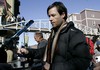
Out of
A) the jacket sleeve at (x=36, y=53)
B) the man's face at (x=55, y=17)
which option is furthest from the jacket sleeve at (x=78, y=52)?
the jacket sleeve at (x=36, y=53)

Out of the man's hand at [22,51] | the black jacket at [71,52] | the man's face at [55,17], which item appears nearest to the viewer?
the black jacket at [71,52]

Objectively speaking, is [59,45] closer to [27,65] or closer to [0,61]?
[0,61]

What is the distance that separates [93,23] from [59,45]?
7257cm

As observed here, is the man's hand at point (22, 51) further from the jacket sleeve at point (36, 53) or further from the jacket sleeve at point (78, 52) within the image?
the jacket sleeve at point (78, 52)

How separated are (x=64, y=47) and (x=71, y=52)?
7cm

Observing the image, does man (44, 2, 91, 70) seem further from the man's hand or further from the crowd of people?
the man's hand

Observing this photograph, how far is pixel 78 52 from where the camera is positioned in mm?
1950

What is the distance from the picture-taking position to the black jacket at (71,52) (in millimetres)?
1925

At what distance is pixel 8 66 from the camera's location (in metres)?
3.51

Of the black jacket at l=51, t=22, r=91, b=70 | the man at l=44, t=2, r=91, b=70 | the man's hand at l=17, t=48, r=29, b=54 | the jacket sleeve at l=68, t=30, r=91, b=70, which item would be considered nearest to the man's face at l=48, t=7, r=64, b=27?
the man at l=44, t=2, r=91, b=70

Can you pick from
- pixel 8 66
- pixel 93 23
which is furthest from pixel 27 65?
pixel 93 23

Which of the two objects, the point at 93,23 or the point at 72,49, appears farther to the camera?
the point at 93,23

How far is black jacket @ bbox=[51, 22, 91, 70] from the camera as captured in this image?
1.92 metres

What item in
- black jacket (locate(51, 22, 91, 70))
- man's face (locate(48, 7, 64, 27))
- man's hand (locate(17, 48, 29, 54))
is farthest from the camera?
man's hand (locate(17, 48, 29, 54))
